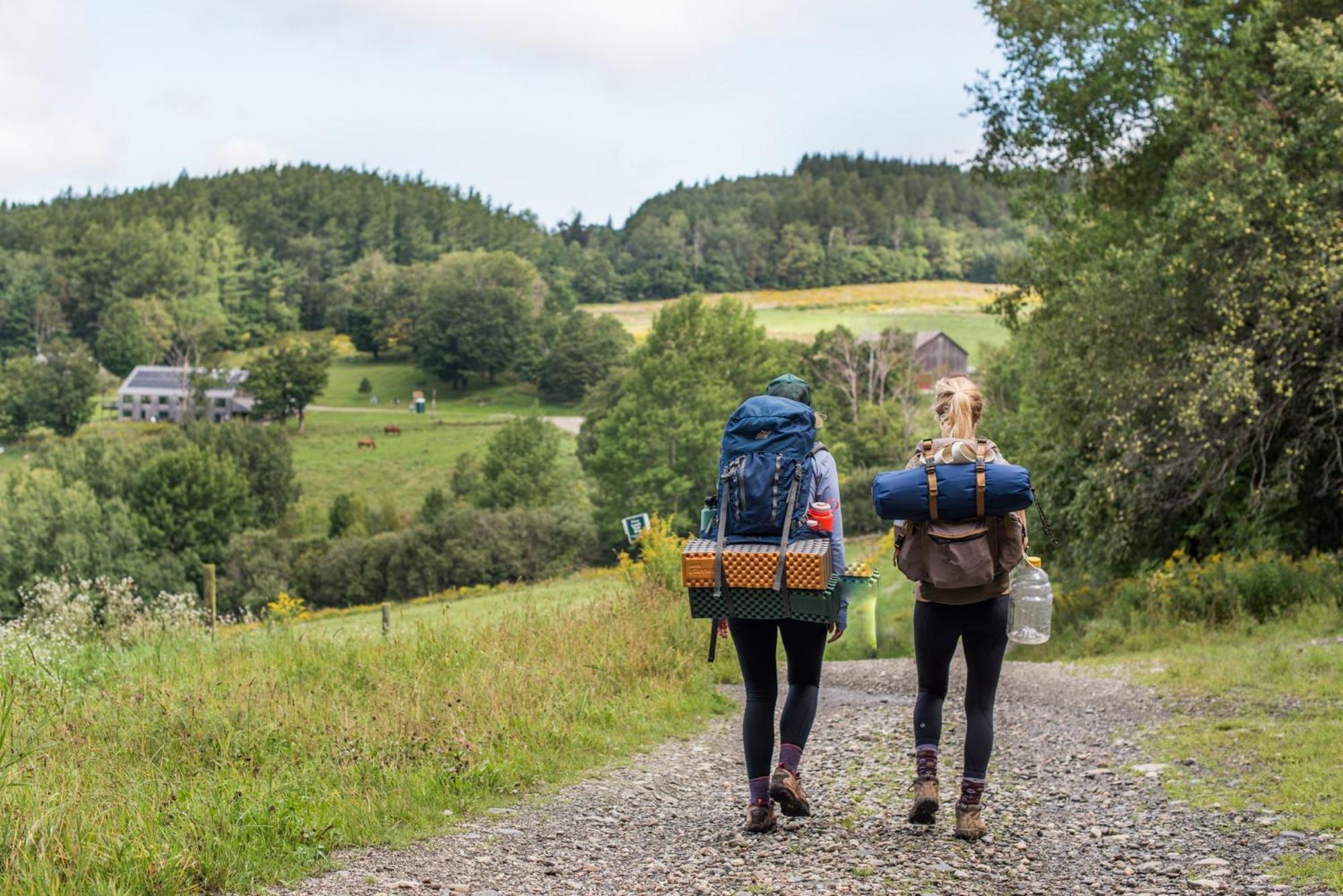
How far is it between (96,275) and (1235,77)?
184 metres

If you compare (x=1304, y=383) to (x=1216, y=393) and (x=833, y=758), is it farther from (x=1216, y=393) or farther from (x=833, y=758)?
(x=833, y=758)

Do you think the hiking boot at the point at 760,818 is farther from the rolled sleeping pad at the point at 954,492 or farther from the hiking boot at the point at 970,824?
the rolled sleeping pad at the point at 954,492

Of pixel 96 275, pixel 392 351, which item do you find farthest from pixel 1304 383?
pixel 96 275

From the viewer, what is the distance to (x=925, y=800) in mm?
6051

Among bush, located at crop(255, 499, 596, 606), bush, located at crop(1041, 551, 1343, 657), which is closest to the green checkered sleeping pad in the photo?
bush, located at crop(1041, 551, 1343, 657)

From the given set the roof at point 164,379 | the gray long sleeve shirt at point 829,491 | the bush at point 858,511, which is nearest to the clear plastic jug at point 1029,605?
the gray long sleeve shirt at point 829,491

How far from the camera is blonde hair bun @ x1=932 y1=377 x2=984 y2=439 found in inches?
225

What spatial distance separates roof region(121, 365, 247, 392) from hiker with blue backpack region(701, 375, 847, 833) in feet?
453

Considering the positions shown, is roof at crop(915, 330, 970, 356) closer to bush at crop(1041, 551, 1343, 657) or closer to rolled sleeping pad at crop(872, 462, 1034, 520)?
bush at crop(1041, 551, 1343, 657)

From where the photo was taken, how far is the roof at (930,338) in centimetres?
10119

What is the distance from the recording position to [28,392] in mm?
127688

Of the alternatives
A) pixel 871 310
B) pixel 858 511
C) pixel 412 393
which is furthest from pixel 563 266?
pixel 858 511

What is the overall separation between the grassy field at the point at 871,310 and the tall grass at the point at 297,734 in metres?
87.2

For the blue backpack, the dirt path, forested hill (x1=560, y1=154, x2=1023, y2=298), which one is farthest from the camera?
forested hill (x1=560, y1=154, x2=1023, y2=298)
